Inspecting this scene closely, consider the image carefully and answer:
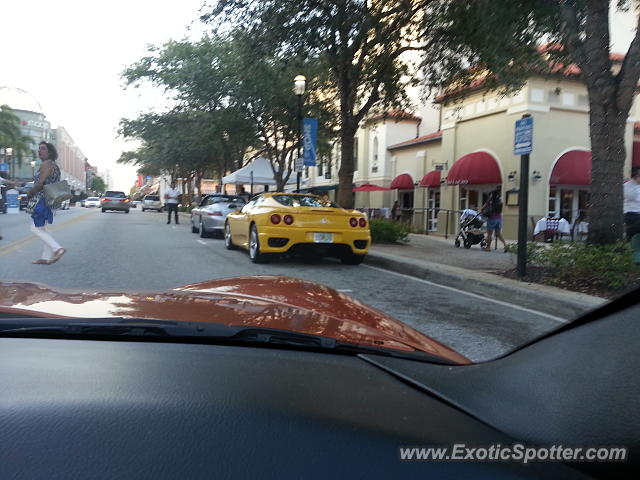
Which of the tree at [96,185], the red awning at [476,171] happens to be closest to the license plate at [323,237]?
the red awning at [476,171]

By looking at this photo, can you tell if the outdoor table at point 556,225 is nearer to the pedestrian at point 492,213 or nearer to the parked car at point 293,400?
the pedestrian at point 492,213

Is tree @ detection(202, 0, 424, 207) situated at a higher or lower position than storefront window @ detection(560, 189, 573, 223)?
higher

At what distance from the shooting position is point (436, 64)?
15445 millimetres

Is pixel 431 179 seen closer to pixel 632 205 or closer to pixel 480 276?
pixel 632 205

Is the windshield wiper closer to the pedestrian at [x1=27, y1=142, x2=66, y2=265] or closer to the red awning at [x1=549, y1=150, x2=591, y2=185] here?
the pedestrian at [x1=27, y1=142, x2=66, y2=265]

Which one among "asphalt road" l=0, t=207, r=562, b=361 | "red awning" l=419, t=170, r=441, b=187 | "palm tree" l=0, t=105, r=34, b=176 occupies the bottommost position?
"asphalt road" l=0, t=207, r=562, b=361

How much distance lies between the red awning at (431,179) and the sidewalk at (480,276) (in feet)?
35.8

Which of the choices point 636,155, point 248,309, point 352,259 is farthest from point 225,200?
point 636,155

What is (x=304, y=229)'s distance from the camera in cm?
958

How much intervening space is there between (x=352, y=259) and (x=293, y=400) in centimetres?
925

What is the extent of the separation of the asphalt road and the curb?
0.82 ft

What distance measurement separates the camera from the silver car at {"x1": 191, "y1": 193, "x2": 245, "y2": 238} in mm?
15859

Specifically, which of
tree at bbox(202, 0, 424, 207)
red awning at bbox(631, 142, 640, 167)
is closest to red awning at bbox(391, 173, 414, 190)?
red awning at bbox(631, 142, 640, 167)

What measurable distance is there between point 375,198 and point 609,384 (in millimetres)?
31158
